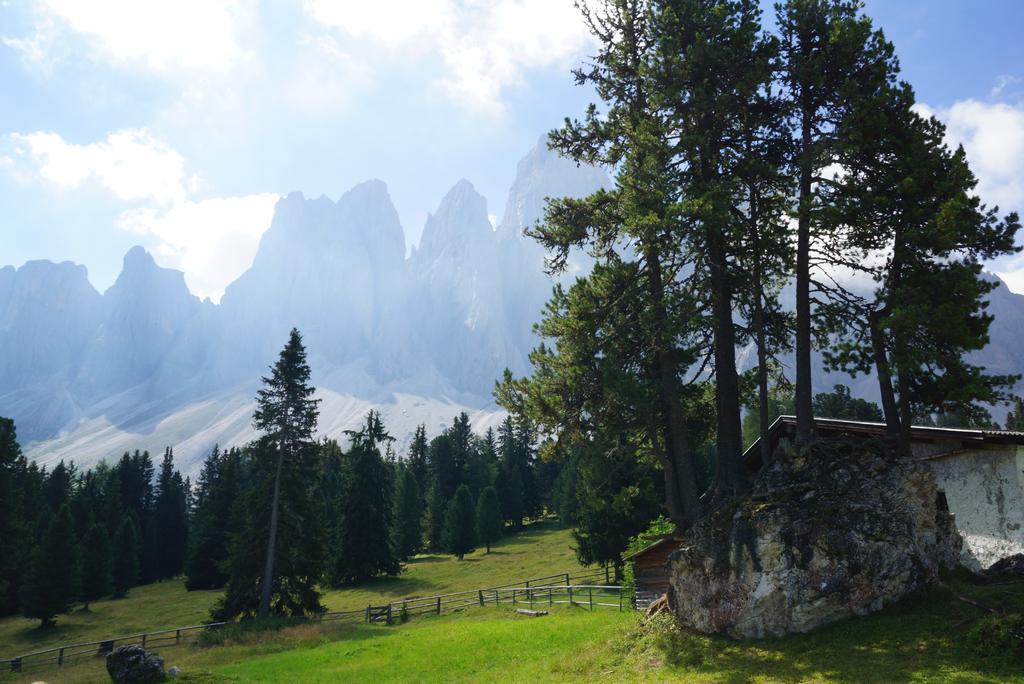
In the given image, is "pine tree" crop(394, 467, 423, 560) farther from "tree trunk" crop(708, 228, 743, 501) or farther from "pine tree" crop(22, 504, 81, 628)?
"tree trunk" crop(708, 228, 743, 501)

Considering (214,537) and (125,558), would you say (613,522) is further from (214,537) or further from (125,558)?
(125,558)

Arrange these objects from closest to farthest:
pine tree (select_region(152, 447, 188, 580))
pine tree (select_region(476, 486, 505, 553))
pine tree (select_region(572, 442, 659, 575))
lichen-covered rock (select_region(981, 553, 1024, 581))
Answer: lichen-covered rock (select_region(981, 553, 1024, 581)) < pine tree (select_region(572, 442, 659, 575)) < pine tree (select_region(476, 486, 505, 553)) < pine tree (select_region(152, 447, 188, 580))

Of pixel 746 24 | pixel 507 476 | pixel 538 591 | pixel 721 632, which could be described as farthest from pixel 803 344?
pixel 507 476

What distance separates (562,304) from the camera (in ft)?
64.5

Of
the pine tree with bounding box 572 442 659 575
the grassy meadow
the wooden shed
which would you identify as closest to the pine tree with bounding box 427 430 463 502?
the grassy meadow

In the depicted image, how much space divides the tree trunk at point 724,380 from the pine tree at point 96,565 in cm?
6282

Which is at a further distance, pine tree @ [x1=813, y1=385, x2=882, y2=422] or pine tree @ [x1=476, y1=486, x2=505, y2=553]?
pine tree @ [x1=476, y1=486, x2=505, y2=553]

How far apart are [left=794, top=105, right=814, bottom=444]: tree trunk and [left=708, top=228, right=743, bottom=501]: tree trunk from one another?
5.63 feet

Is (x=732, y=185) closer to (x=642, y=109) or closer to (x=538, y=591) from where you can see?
(x=642, y=109)

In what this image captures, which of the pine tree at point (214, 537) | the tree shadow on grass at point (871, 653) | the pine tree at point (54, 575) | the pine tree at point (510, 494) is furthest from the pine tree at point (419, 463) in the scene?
the tree shadow on grass at point (871, 653)

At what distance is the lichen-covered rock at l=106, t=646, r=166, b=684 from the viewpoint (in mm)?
18797

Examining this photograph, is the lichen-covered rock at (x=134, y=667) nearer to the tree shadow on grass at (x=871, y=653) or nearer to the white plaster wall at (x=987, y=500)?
the tree shadow on grass at (x=871, y=653)

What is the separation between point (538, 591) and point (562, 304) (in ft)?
82.6

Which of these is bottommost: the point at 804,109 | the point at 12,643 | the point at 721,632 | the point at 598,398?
the point at 12,643
